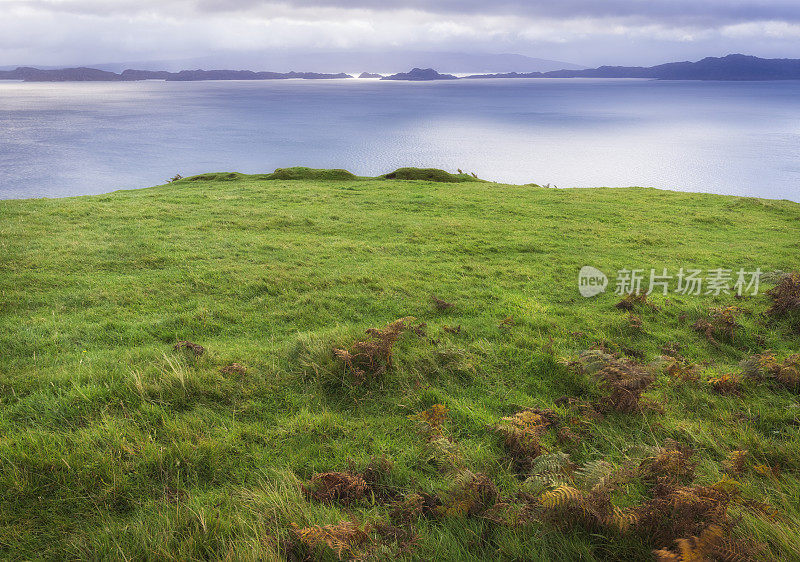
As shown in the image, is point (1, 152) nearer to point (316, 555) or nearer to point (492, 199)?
point (492, 199)

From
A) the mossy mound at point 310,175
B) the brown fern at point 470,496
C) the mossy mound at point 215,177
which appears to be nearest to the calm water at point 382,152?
the mossy mound at point 310,175

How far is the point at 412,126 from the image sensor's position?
7653 inches

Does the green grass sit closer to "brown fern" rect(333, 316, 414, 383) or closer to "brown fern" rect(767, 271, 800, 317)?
"brown fern" rect(333, 316, 414, 383)

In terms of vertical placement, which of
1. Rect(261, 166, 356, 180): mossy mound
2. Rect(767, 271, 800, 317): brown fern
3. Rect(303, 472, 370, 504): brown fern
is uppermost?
Rect(261, 166, 356, 180): mossy mound

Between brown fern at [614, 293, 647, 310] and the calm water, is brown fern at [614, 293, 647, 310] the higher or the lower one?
the lower one

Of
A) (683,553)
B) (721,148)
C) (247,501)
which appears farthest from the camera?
(721,148)

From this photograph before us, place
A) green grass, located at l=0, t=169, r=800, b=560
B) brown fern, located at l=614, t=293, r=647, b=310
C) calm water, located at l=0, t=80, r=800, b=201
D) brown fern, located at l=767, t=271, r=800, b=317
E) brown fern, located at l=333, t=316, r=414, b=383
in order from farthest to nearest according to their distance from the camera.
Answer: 1. calm water, located at l=0, t=80, r=800, b=201
2. brown fern, located at l=614, t=293, r=647, b=310
3. brown fern, located at l=767, t=271, r=800, b=317
4. brown fern, located at l=333, t=316, r=414, b=383
5. green grass, located at l=0, t=169, r=800, b=560

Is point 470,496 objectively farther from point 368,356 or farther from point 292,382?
point 292,382

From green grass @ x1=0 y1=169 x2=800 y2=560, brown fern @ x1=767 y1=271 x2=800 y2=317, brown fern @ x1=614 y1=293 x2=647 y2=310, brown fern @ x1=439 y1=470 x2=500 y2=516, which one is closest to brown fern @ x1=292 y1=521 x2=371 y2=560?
green grass @ x1=0 y1=169 x2=800 y2=560

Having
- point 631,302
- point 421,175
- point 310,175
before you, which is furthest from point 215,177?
point 631,302

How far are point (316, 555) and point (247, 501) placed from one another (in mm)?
1001

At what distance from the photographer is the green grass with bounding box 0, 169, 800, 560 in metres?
3.75

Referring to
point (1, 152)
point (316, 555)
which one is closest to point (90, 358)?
point (316, 555)

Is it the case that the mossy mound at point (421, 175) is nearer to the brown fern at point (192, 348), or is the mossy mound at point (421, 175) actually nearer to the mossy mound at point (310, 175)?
the mossy mound at point (310, 175)
